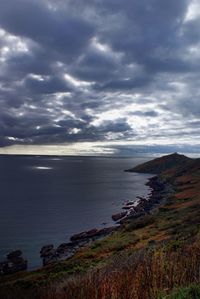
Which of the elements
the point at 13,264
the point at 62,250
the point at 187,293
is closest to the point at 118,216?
the point at 62,250

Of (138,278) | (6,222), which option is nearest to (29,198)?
(6,222)

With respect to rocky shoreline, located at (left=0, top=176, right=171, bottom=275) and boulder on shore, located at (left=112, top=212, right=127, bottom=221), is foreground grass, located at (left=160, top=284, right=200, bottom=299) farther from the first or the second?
boulder on shore, located at (left=112, top=212, right=127, bottom=221)

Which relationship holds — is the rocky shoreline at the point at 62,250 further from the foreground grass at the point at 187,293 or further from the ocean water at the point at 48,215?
the foreground grass at the point at 187,293

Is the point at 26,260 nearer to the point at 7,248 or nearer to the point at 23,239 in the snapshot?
the point at 7,248

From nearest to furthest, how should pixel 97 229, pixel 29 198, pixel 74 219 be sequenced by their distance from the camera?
1. pixel 97 229
2. pixel 74 219
3. pixel 29 198

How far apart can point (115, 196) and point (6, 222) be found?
55609 mm

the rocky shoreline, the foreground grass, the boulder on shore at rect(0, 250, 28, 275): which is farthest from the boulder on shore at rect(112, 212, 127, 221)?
the foreground grass

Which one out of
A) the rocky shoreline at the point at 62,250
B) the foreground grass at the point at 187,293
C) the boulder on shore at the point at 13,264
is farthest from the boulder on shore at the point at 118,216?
the foreground grass at the point at 187,293

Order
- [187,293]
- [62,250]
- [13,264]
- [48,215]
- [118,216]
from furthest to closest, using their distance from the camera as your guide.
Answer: [118,216] → [48,215] → [62,250] → [13,264] → [187,293]

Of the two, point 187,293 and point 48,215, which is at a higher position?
point 187,293

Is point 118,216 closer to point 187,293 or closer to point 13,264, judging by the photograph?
point 13,264

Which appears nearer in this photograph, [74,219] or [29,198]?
[74,219]

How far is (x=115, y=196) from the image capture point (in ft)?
415

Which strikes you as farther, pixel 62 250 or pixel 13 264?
pixel 62 250
